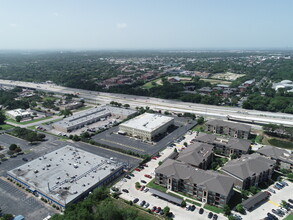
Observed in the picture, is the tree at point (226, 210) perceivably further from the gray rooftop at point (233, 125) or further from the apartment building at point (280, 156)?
the gray rooftop at point (233, 125)

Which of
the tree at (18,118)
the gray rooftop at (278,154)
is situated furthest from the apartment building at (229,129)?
the tree at (18,118)

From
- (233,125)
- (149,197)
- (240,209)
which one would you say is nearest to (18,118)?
(149,197)

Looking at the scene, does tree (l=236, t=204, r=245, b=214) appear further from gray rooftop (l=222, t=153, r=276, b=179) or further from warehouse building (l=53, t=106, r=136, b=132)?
warehouse building (l=53, t=106, r=136, b=132)

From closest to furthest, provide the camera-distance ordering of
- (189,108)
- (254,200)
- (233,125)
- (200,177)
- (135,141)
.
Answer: (254,200) < (200,177) < (135,141) < (233,125) < (189,108)

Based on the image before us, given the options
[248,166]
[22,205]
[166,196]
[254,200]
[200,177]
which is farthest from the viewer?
[248,166]

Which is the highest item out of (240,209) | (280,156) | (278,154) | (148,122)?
(148,122)

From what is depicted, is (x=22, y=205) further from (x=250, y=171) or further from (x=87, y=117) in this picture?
(x=87, y=117)

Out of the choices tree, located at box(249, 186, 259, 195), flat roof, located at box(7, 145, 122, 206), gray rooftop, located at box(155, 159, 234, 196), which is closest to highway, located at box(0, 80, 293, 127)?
tree, located at box(249, 186, 259, 195)

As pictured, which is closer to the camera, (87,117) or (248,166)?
(248,166)
